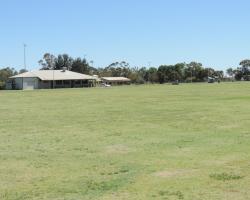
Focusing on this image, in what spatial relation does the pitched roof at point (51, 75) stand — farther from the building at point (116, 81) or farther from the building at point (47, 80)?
the building at point (116, 81)

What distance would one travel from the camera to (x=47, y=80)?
136750mm

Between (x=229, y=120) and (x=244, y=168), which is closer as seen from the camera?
(x=244, y=168)

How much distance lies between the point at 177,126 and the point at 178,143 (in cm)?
496

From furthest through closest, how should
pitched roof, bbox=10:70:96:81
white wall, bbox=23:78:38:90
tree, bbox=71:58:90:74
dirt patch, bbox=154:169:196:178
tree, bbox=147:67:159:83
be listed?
1. tree, bbox=147:67:159:83
2. tree, bbox=71:58:90:74
3. pitched roof, bbox=10:70:96:81
4. white wall, bbox=23:78:38:90
5. dirt patch, bbox=154:169:196:178

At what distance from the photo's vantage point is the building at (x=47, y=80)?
134 metres

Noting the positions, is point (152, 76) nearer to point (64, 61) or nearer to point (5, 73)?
point (64, 61)

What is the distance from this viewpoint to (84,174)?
10.4 metres

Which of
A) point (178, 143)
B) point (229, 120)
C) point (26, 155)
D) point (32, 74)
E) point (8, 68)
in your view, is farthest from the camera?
point (8, 68)

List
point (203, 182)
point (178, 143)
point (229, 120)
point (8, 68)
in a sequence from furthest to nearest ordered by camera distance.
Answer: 1. point (8, 68)
2. point (229, 120)
3. point (178, 143)
4. point (203, 182)

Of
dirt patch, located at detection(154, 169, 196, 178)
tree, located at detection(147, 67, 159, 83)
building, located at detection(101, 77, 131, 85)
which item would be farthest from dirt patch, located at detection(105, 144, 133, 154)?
tree, located at detection(147, 67, 159, 83)

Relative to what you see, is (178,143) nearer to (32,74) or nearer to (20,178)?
(20,178)

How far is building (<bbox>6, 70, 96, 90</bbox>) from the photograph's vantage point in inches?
5256

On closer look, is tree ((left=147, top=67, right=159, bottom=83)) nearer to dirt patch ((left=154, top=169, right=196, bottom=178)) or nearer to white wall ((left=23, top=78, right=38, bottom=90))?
white wall ((left=23, top=78, right=38, bottom=90))

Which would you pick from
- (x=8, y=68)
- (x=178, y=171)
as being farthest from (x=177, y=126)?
(x=8, y=68)
